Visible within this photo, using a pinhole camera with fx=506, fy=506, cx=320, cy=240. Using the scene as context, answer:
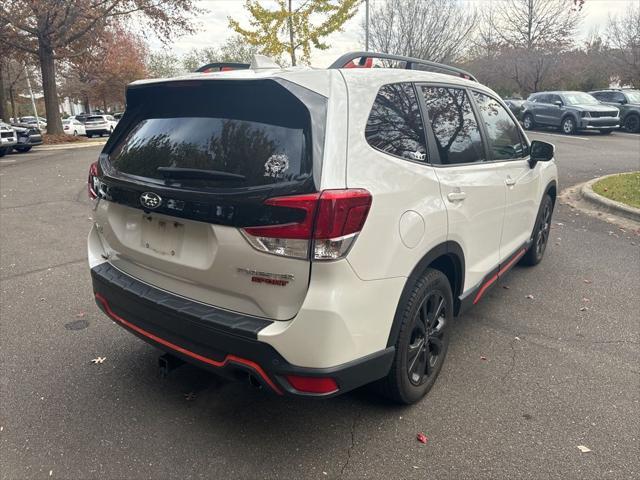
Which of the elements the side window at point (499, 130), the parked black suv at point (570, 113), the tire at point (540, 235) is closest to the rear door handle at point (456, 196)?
the side window at point (499, 130)

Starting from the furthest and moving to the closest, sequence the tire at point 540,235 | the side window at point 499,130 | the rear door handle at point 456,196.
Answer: the tire at point 540,235 < the side window at point 499,130 < the rear door handle at point 456,196

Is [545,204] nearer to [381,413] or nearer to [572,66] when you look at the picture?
[381,413]

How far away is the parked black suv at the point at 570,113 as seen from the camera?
773 inches

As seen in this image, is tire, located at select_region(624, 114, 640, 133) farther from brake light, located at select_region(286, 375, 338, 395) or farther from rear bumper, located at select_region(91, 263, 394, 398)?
brake light, located at select_region(286, 375, 338, 395)

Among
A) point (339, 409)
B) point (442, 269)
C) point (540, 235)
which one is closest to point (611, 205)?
point (540, 235)

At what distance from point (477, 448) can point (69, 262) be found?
14.9 feet

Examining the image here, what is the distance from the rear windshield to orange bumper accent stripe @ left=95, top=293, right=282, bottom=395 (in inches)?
31.0

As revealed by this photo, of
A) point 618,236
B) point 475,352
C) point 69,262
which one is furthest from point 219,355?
point 618,236

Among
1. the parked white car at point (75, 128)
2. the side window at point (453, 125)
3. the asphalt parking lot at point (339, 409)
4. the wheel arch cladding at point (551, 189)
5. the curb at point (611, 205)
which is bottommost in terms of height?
the parked white car at point (75, 128)

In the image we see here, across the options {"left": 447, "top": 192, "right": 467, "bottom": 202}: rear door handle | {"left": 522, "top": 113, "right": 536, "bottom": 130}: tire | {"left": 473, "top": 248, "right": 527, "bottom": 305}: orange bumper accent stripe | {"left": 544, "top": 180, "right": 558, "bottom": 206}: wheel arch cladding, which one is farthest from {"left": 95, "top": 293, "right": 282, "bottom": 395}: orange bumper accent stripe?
{"left": 522, "top": 113, "right": 536, "bottom": 130}: tire

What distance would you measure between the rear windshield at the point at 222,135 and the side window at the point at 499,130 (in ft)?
6.37

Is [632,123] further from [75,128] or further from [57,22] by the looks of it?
[75,128]

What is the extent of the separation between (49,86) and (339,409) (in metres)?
24.4

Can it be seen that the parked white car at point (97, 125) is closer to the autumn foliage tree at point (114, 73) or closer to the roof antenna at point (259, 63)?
the autumn foliage tree at point (114, 73)
